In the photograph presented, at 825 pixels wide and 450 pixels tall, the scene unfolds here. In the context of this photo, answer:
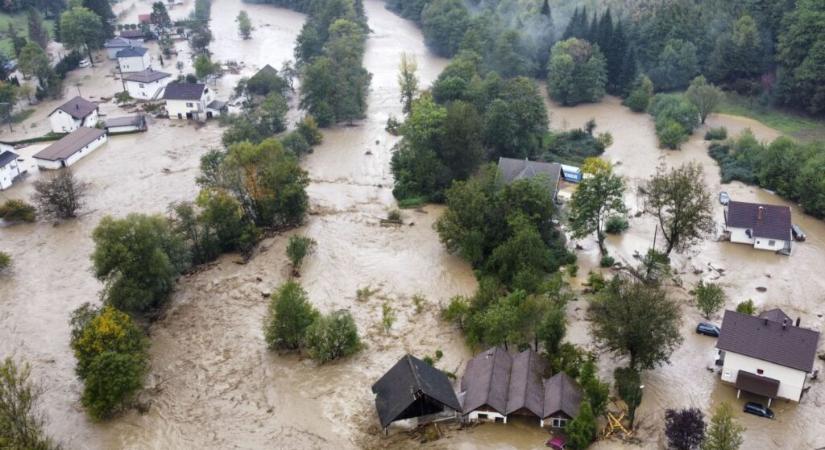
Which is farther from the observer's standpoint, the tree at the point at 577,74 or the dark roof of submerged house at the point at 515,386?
the tree at the point at 577,74

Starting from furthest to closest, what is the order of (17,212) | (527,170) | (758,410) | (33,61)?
(33,61) < (527,170) < (17,212) < (758,410)

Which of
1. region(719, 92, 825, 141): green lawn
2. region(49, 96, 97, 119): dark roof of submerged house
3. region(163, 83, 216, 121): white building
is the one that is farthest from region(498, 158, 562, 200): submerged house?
region(49, 96, 97, 119): dark roof of submerged house

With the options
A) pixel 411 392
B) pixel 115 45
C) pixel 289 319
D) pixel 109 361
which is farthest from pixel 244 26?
pixel 411 392

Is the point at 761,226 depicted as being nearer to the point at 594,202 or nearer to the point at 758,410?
the point at 594,202

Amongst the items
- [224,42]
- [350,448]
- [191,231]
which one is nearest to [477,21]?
[224,42]

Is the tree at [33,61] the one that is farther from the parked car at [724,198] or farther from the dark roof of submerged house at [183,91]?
the parked car at [724,198]

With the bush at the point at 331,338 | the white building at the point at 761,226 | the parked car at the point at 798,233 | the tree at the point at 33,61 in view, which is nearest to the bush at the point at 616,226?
the white building at the point at 761,226
